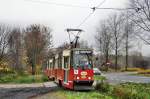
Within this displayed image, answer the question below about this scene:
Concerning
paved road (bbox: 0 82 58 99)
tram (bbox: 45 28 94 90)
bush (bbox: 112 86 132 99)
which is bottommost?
paved road (bbox: 0 82 58 99)

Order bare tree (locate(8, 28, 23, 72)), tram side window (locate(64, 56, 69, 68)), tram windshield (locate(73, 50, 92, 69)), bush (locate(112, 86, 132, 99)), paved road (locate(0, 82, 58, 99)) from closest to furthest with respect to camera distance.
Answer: bush (locate(112, 86, 132, 99))
paved road (locate(0, 82, 58, 99))
tram windshield (locate(73, 50, 92, 69))
tram side window (locate(64, 56, 69, 68))
bare tree (locate(8, 28, 23, 72))

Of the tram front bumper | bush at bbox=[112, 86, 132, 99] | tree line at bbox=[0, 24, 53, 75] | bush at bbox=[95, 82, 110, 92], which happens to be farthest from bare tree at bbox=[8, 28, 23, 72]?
bush at bbox=[112, 86, 132, 99]

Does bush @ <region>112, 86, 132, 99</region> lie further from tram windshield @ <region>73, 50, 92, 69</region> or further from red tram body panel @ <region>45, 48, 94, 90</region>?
tram windshield @ <region>73, 50, 92, 69</region>

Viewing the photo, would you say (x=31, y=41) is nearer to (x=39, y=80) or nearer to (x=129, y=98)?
(x=39, y=80)

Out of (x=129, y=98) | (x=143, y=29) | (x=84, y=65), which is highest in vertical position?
(x=143, y=29)

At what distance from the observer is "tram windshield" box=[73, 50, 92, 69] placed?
2956 centimetres

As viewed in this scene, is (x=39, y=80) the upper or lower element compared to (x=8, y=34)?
lower

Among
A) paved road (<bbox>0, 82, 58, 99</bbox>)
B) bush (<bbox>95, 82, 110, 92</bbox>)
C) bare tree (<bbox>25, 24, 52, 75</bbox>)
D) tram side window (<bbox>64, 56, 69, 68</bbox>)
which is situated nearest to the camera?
paved road (<bbox>0, 82, 58, 99</bbox>)

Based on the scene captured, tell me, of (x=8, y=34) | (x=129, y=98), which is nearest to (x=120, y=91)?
(x=129, y=98)

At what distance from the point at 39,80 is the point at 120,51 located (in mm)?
46976

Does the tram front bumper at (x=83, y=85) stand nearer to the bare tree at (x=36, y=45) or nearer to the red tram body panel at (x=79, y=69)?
the red tram body panel at (x=79, y=69)

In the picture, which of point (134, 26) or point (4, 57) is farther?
point (4, 57)

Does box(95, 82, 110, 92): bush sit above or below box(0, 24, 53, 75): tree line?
below

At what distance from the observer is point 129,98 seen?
60.4 ft
